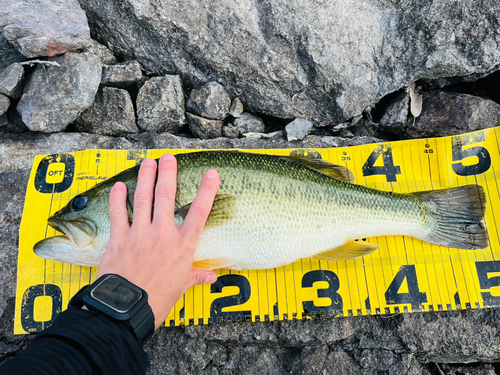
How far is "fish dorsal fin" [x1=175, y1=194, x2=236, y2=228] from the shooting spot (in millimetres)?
2652

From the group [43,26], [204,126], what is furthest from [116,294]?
[43,26]

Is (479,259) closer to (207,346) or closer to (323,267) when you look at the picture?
(323,267)

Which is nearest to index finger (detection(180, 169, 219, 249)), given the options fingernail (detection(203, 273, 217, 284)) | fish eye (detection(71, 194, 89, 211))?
fingernail (detection(203, 273, 217, 284))

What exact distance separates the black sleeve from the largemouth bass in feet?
3.13

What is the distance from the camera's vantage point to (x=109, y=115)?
3.64 metres

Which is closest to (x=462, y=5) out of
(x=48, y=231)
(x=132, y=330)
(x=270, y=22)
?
(x=270, y=22)

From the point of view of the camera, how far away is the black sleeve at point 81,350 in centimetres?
153

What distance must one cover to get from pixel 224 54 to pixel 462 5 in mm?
2544

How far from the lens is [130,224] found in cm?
261

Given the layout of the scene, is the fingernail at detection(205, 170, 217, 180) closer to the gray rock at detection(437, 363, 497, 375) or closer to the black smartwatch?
the black smartwatch

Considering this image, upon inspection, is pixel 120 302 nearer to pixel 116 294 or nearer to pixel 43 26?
pixel 116 294

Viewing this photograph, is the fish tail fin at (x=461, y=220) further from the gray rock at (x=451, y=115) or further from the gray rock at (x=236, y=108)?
the gray rock at (x=236, y=108)

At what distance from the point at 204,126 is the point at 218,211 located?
1.41 meters

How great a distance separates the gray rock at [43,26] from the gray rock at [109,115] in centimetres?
55
